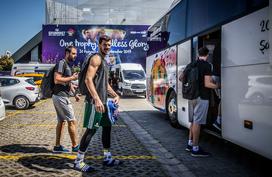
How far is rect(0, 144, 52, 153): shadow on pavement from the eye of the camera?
6.12 meters

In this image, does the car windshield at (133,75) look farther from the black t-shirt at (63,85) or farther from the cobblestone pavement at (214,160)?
the black t-shirt at (63,85)

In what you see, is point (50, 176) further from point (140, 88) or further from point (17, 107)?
point (140, 88)

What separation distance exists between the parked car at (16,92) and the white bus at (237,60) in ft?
29.1

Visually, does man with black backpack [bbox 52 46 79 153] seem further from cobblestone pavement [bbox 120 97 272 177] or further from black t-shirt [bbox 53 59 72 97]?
cobblestone pavement [bbox 120 97 272 177]

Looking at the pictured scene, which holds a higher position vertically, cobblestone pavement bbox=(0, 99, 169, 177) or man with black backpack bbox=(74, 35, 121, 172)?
man with black backpack bbox=(74, 35, 121, 172)

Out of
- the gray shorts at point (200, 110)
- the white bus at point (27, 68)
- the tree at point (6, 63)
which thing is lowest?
the gray shorts at point (200, 110)

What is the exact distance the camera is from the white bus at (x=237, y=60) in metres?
4.12

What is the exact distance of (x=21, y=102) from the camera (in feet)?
48.5

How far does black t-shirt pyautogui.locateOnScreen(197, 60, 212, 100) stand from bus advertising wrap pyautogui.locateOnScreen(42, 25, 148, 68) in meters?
37.7

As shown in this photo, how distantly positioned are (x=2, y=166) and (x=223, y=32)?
400cm

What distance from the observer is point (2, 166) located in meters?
5.07

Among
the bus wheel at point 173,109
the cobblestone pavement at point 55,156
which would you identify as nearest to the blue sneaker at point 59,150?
the cobblestone pavement at point 55,156

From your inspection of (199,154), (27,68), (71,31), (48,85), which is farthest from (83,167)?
(71,31)

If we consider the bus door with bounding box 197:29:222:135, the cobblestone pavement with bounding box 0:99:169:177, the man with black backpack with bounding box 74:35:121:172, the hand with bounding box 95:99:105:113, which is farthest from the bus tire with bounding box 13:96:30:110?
the hand with bounding box 95:99:105:113
